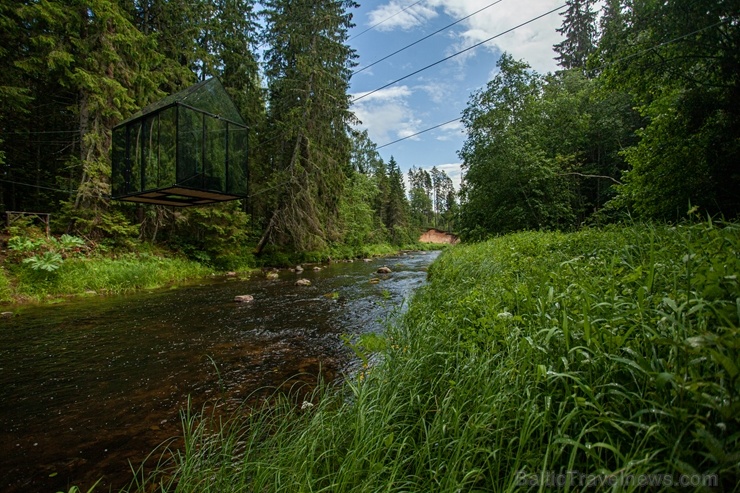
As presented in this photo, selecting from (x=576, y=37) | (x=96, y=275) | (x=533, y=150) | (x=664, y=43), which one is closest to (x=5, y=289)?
(x=96, y=275)

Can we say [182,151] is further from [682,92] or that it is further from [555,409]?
[682,92]

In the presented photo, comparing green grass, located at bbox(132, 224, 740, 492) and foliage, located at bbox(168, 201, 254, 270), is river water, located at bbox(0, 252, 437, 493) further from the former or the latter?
foliage, located at bbox(168, 201, 254, 270)

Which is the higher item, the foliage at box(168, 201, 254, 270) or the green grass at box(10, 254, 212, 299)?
the foliage at box(168, 201, 254, 270)

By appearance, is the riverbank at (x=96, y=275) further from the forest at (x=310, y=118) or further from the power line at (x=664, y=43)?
the power line at (x=664, y=43)

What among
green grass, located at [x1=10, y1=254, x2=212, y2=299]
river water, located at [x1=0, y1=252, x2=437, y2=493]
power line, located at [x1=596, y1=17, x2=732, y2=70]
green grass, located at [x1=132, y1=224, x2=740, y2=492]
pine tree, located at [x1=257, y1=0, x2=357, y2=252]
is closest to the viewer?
green grass, located at [x1=132, y1=224, x2=740, y2=492]

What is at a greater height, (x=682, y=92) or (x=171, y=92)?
(x=171, y=92)

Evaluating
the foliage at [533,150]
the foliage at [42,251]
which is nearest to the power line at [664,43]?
the foliage at [533,150]

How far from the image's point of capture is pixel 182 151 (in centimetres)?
536

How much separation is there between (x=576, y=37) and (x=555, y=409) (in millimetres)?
36111

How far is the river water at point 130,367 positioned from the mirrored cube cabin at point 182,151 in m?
2.58

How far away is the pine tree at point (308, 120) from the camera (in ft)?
49.1

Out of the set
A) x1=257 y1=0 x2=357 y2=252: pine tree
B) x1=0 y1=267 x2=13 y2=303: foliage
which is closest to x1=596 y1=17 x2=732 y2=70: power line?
x1=257 y1=0 x2=357 y2=252: pine tree

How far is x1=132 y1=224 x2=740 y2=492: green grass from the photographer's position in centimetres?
114

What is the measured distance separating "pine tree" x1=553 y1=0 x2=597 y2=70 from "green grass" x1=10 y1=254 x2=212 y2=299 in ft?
108
